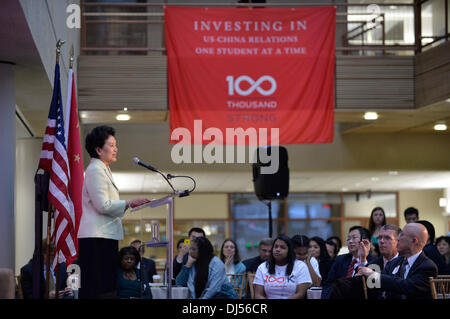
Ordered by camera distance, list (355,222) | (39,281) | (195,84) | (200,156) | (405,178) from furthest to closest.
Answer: (355,222) < (405,178) < (200,156) < (195,84) < (39,281)

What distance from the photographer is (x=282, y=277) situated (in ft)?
22.0

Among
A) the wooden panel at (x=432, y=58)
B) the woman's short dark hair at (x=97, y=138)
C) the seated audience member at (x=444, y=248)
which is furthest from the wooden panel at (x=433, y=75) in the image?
the woman's short dark hair at (x=97, y=138)

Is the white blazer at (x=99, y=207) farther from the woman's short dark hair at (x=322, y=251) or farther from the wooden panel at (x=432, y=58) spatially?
the wooden panel at (x=432, y=58)

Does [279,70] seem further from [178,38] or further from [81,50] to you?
[81,50]

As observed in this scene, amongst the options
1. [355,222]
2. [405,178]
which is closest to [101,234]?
[405,178]

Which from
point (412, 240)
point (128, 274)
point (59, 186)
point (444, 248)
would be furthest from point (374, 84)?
point (59, 186)

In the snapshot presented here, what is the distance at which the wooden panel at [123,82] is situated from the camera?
36.7 ft

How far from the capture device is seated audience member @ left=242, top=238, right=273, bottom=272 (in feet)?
30.1

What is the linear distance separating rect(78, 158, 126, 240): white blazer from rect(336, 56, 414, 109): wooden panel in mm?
7533

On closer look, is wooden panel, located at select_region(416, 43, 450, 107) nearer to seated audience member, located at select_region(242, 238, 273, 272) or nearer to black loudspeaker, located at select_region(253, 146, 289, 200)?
black loudspeaker, located at select_region(253, 146, 289, 200)

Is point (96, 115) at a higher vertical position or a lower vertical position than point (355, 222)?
higher

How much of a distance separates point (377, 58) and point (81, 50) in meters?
4.39

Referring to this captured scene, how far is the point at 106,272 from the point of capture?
4.23 meters

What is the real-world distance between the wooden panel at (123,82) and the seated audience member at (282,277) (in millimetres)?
4823
